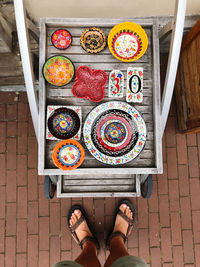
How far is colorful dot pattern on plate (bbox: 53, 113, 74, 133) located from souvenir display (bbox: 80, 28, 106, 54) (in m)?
0.48

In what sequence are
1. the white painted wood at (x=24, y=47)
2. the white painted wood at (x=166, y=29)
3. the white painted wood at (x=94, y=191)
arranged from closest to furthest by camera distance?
the white painted wood at (x=24, y=47) < the white painted wood at (x=166, y=29) < the white painted wood at (x=94, y=191)

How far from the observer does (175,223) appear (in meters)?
2.66

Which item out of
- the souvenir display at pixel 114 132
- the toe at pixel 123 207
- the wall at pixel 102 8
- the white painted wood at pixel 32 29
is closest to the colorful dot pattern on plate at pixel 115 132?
the souvenir display at pixel 114 132

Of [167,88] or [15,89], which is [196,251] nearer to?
[167,88]

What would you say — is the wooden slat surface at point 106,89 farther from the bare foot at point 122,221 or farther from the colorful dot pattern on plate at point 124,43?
the bare foot at point 122,221

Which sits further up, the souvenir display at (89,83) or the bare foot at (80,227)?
the souvenir display at (89,83)

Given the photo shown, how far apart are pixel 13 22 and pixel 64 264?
197cm

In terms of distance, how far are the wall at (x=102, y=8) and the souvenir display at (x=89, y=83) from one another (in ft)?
2.16

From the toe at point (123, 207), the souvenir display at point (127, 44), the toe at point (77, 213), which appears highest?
the souvenir display at point (127, 44)

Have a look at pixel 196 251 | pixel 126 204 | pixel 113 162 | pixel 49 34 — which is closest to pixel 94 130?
pixel 113 162

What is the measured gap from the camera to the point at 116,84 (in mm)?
1680

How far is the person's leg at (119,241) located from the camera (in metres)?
2.13

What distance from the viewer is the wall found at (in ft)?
6.35

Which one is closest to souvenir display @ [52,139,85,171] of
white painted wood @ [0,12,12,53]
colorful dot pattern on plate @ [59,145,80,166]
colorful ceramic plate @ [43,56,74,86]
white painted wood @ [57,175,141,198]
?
colorful dot pattern on plate @ [59,145,80,166]
